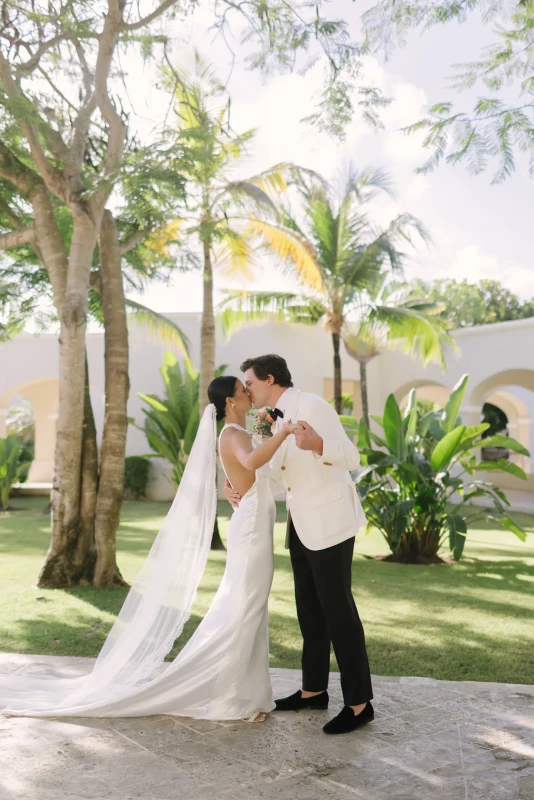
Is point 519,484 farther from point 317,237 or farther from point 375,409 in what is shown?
point 317,237

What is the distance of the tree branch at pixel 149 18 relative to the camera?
22.8 ft

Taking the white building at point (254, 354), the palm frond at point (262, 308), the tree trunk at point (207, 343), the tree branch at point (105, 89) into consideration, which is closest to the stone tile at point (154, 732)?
the tree branch at point (105, 89)

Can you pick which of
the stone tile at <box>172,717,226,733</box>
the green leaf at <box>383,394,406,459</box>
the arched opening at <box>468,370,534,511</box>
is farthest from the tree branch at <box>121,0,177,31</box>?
the arched opening at <box>468,370,534,511</box>

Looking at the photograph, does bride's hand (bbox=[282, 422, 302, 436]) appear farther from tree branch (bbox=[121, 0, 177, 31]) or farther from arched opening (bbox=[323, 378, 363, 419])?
arched opening (bbox=[323, 378, 363, 419])

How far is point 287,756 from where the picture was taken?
10.6 ft

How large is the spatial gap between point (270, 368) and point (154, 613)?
4.74ft

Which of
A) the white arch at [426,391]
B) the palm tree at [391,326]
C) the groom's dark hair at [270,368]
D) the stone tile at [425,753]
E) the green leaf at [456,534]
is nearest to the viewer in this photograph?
the stone tile at [425,753]

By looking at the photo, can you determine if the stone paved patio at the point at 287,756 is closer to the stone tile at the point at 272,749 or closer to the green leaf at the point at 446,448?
the stone tile at the point at 272,749

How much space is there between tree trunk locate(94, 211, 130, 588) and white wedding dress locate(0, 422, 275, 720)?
10.9 feet

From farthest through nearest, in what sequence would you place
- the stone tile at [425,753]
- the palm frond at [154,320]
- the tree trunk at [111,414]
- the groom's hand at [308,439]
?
the palm frond at [154,320], the tree trunk at [111,414], the groom's hand at [308,439], the stone tile at [425,753]

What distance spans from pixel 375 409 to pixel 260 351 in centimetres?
353

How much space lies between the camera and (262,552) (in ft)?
12.7

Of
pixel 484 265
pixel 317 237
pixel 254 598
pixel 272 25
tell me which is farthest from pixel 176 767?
pixel 484 265

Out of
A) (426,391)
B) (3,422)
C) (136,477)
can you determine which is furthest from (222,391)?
(426,391)
